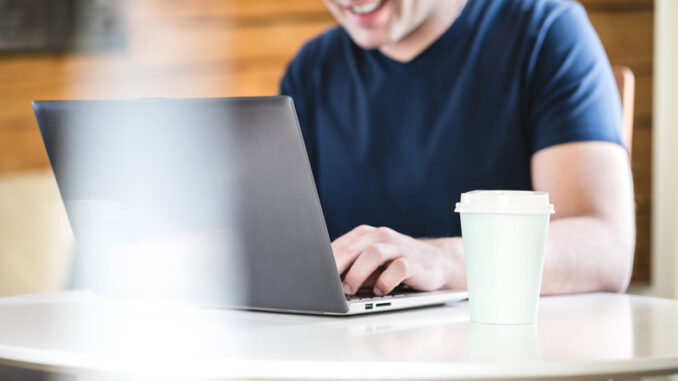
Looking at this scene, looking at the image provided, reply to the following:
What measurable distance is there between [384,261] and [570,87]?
2.03 ft

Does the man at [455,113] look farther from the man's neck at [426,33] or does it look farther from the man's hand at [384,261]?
the man's hand at [384,261]

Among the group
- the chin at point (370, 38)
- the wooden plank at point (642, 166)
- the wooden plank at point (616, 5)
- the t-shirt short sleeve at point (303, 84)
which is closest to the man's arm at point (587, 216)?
the chin at point (370, 38)

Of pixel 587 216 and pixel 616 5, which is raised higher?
pixel 616 5

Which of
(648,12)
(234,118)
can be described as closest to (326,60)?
(234,118)

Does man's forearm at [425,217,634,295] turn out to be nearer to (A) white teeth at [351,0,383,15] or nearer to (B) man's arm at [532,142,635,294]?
(B) man's arm at [532,142,635,294]

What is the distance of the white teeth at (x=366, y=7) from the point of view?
1.31 m

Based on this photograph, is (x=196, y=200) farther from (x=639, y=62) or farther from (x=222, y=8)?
(x=222, y=8)

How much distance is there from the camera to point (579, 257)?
0.89 meters

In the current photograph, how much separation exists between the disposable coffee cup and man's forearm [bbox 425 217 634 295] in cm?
16

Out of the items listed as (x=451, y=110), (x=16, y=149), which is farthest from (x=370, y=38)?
(x=16, y=149)

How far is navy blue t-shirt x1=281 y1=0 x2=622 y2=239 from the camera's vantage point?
4.13 ft

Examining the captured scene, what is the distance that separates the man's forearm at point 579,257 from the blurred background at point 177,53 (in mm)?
1432

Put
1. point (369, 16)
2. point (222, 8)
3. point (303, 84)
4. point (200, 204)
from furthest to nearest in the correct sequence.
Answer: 1. point (222, 8)
2. point (303, 84)
3. point (369, 16)
4. point (200, 204)

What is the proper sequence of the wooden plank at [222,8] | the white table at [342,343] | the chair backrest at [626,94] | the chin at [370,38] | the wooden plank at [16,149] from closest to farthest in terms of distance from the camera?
the white table at [342,343], the chair backrest at [626,94], the chin at [370,38], the wooden plank at [222,8], the wooden plank at [16,149]
